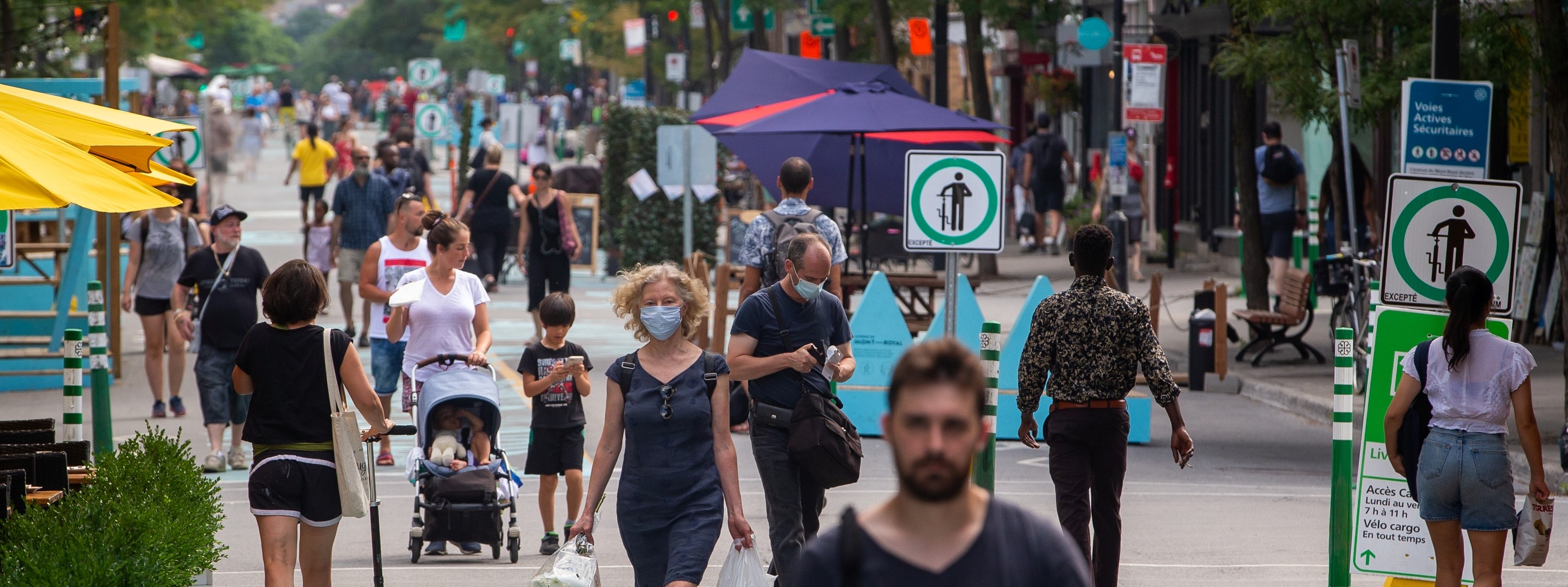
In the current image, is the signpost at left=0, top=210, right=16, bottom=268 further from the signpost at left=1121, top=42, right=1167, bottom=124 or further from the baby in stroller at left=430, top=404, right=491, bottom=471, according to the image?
the signpost at left=1121, top=42, right=1167, bottom=124

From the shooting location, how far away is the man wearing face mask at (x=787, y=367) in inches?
286

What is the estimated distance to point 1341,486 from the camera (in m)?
7.41

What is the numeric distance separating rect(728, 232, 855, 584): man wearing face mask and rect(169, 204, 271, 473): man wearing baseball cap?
4848 mm

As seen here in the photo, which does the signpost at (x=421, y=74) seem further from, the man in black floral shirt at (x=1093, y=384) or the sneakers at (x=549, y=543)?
the man in black floral shirt at (x=1093, y=384)

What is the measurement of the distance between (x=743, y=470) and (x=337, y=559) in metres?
3.16

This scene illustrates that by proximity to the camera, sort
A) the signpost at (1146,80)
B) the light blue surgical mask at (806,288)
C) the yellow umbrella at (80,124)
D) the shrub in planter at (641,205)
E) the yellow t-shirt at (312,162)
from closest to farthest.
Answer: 1. the yellow umbrella at (80,124)
2. the light blue surgical mask at (806,288)
3. the signpost at (1146,80)
4. the shrub in planter at (641,205)
5. the yellow t-shirt at (312,162)

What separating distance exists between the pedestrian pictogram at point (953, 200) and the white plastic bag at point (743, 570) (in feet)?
10.5

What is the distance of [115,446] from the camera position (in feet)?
40.3

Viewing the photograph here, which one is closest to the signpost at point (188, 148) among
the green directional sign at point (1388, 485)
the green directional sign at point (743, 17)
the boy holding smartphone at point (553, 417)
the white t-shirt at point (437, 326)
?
the white t-shirt at point (437, 326)

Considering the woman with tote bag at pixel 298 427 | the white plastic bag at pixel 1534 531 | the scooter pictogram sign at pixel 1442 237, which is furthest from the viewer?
the scooter pictogram sign at pixel 1442 237

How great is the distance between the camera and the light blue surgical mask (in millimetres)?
7406

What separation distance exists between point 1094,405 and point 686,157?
13.6 meters

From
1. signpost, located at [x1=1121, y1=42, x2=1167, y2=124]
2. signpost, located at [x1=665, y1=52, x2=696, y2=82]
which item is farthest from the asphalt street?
signpost, located at [x1=665, y1=52, x2=696, y2=82]

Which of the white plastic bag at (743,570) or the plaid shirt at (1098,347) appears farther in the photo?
the plaid shirt at (1098,347)
